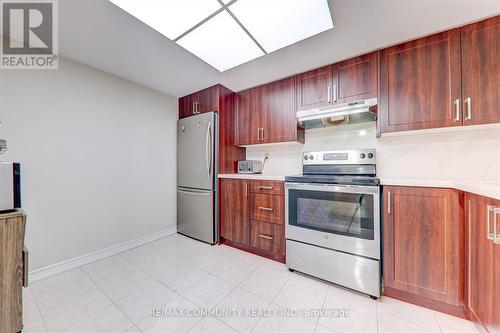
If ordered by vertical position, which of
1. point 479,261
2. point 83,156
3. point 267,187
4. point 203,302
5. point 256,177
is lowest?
point 203,302

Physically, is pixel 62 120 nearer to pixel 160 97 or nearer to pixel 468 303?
pixel 160 97

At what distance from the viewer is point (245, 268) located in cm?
202

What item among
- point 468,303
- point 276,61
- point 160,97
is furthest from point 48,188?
point 468,303

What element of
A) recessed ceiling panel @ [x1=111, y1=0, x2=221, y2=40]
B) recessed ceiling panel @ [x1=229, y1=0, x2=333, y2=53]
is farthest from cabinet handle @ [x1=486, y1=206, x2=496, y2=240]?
recessed ceiling panel @ [x1=111, y1=0, x2=221, y2=40]

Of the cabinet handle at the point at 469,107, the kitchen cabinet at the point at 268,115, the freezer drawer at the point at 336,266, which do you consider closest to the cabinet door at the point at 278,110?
the kitchen cabinet at the point at 268,115

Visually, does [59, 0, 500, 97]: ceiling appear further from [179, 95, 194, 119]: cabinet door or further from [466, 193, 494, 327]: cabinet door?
[466, 193, 494, 327]: cabinet door

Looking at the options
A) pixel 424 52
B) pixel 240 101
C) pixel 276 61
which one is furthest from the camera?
pixel 240 101

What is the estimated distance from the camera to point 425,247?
140 cm

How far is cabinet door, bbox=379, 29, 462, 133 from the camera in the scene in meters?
1.52

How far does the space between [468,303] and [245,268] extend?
1674 millimetres

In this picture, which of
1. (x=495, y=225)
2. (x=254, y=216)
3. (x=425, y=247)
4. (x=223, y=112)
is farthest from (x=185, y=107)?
(x=495, y=225)

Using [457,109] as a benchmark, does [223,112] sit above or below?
above

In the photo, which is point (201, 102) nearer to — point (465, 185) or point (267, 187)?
point (267, 187)

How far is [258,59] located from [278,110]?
0.66 meters
